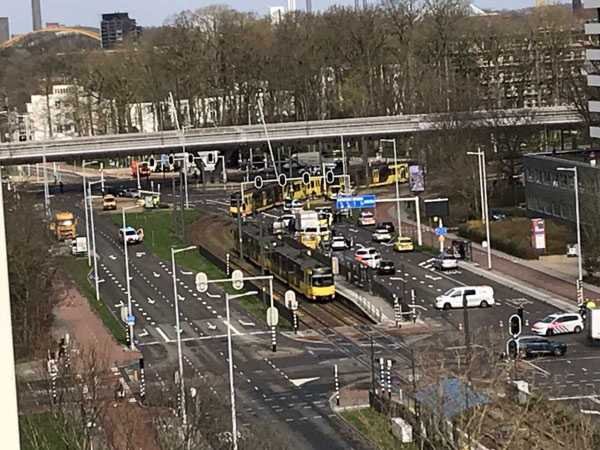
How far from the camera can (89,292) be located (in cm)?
2919

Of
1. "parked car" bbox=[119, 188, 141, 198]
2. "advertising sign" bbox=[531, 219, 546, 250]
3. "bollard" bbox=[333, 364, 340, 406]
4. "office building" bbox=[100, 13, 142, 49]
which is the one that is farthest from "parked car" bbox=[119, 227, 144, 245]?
"office building" bbox=[100, 13, 142, 49]

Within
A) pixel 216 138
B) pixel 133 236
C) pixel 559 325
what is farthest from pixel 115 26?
pixel 559 325

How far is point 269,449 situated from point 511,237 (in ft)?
65.4

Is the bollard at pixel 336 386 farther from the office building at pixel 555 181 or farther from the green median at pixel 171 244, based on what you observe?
the office building at pixel 555 181

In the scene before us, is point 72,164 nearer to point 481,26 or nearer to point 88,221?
point 481,26

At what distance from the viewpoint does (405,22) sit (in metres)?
65.3

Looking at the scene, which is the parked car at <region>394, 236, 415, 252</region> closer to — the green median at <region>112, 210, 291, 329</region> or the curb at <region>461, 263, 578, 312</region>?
the curb at <region>461, 263, 578, 312</region>

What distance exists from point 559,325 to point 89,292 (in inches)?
463

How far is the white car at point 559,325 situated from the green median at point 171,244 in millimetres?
4974

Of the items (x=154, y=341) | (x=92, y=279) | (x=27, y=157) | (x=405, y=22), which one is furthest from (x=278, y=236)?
(x=405, y=22)

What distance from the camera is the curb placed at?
24.1 metres

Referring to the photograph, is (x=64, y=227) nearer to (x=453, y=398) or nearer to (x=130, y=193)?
(x=130, y=193)

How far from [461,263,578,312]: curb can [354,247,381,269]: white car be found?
6.68 feet

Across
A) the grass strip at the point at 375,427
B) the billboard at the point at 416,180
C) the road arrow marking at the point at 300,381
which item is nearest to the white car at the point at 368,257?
the billboard at the point at 416,180
